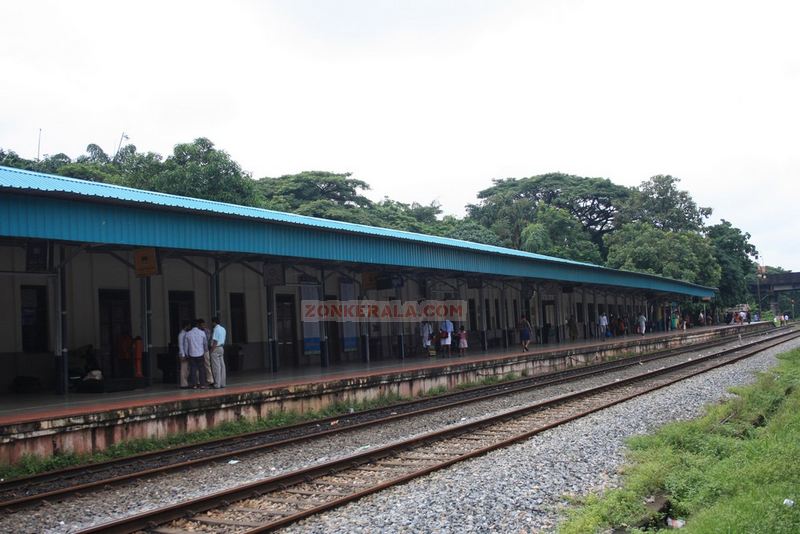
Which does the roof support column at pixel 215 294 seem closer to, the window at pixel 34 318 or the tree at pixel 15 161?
the window at pixel 34 318

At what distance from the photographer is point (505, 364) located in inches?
814

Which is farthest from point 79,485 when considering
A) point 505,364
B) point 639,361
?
point 639,361

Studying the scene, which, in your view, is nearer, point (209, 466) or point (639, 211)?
point (209, 466)

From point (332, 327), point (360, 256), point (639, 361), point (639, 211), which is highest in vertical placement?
point (639, 211)

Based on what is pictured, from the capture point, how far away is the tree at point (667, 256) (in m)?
48.4

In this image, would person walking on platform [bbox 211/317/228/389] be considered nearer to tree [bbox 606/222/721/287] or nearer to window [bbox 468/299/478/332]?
window [bbox 468/299/478/332]

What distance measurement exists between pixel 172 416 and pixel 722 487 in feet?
26.6

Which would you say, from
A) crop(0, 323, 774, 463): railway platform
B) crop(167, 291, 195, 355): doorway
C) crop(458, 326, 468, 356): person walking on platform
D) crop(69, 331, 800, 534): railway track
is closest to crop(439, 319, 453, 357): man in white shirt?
crop(458, 326, 468, 356): person walking on platform

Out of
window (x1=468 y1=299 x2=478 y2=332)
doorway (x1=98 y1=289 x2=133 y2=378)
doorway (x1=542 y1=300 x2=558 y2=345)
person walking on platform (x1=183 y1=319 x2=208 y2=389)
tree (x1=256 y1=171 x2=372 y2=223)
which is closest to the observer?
person walking on platform (x1=183 y1=319 x2=208 y2=389)

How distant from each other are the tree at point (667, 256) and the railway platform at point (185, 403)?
3183 cm

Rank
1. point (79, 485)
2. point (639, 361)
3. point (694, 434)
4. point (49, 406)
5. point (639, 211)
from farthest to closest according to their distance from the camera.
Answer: point (639, 211) < point (639, 361) < point (49, 406) < point (694, 434) < point (79, 485)

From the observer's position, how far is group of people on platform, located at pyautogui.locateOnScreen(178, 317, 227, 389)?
44.8ft

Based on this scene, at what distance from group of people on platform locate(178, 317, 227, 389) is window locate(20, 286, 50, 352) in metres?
3.08

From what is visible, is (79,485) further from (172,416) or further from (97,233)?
(97,233)
